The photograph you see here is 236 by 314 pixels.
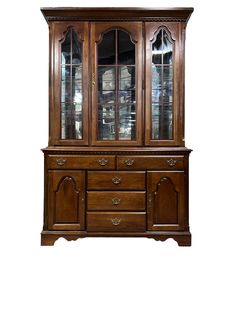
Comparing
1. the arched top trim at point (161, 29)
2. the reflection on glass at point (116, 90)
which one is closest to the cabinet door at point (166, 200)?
the reflection on glass at point (116, 90)

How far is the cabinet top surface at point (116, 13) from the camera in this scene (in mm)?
3826

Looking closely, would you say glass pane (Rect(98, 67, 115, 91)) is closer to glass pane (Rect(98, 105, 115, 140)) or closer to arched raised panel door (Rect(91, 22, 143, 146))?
arched raised panel door (Rect(91, 22, 143, 146))

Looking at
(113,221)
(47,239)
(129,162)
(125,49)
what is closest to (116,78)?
(125,49)

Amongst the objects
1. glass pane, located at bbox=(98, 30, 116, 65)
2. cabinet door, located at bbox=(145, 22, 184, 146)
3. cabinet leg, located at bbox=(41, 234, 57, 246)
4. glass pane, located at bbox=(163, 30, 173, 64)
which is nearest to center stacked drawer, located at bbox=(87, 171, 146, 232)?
cabinet leg, located at bbox=(41, 234, 57, 246)

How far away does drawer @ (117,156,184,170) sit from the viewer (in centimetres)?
390

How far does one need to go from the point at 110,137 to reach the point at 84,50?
3.28ft

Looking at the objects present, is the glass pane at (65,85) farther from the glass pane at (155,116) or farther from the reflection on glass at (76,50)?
the glass pane at (155,116)

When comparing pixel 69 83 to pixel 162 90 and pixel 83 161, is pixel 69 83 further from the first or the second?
pixel 162 90

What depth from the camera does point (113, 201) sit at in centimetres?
392

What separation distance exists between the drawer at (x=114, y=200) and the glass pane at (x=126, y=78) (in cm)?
119

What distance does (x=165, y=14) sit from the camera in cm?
386

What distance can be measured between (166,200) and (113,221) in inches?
24.8

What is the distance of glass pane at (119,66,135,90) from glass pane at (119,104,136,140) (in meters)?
0.21

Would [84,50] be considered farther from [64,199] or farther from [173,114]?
[64,199]
